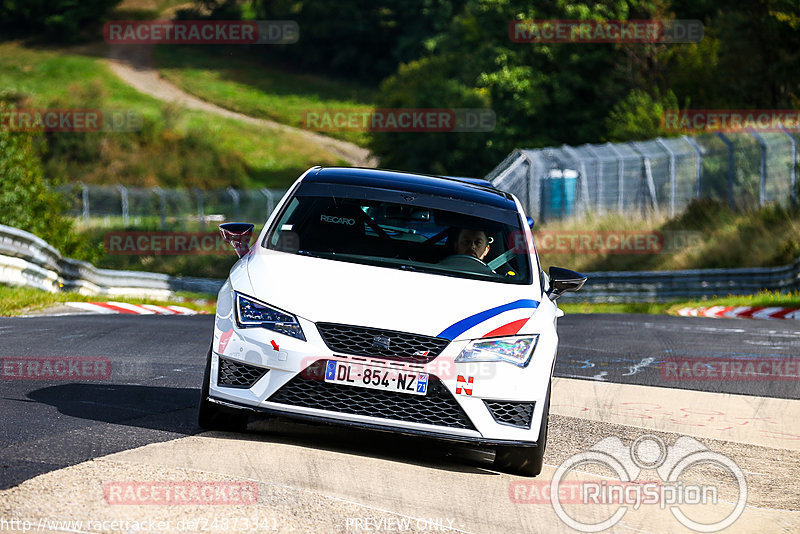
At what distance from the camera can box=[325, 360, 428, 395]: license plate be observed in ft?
21.4

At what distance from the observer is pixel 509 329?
6836mm

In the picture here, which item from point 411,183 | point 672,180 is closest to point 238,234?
point 411,183

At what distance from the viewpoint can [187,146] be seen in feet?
248

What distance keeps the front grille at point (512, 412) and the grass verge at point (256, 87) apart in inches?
3089

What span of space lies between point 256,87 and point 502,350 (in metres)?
95.4

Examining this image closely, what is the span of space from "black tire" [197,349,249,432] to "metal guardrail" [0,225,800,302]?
11979mm

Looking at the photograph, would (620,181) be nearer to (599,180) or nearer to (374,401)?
(599,180)

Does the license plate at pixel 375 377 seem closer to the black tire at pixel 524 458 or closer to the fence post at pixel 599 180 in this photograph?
the black tire at pixel 524 458

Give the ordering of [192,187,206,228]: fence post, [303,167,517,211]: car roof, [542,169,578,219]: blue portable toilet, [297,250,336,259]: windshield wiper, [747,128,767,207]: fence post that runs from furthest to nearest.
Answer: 1. [192,187,206,228]: fence post
2. [542,169,578,219]: blue portable toilet
3. [747,128,767,207]: fence post
4. [303,167,517,211]: car roof
5. [297,250,336,259]: windshield wiper

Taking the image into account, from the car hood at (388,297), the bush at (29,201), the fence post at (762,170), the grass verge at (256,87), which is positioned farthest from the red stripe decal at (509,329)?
the grass verge at (256,87)

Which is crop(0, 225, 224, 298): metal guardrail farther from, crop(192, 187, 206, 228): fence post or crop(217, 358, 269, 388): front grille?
crop(192, 187, 206, 228): fence post

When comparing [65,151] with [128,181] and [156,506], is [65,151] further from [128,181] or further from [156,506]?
[156,506]

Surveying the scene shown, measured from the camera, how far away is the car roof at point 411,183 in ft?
27.3

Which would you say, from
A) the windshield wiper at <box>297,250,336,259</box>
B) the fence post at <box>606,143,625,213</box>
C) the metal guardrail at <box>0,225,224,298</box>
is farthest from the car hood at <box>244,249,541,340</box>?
the fence post at <box>606,143,625,213</box>
